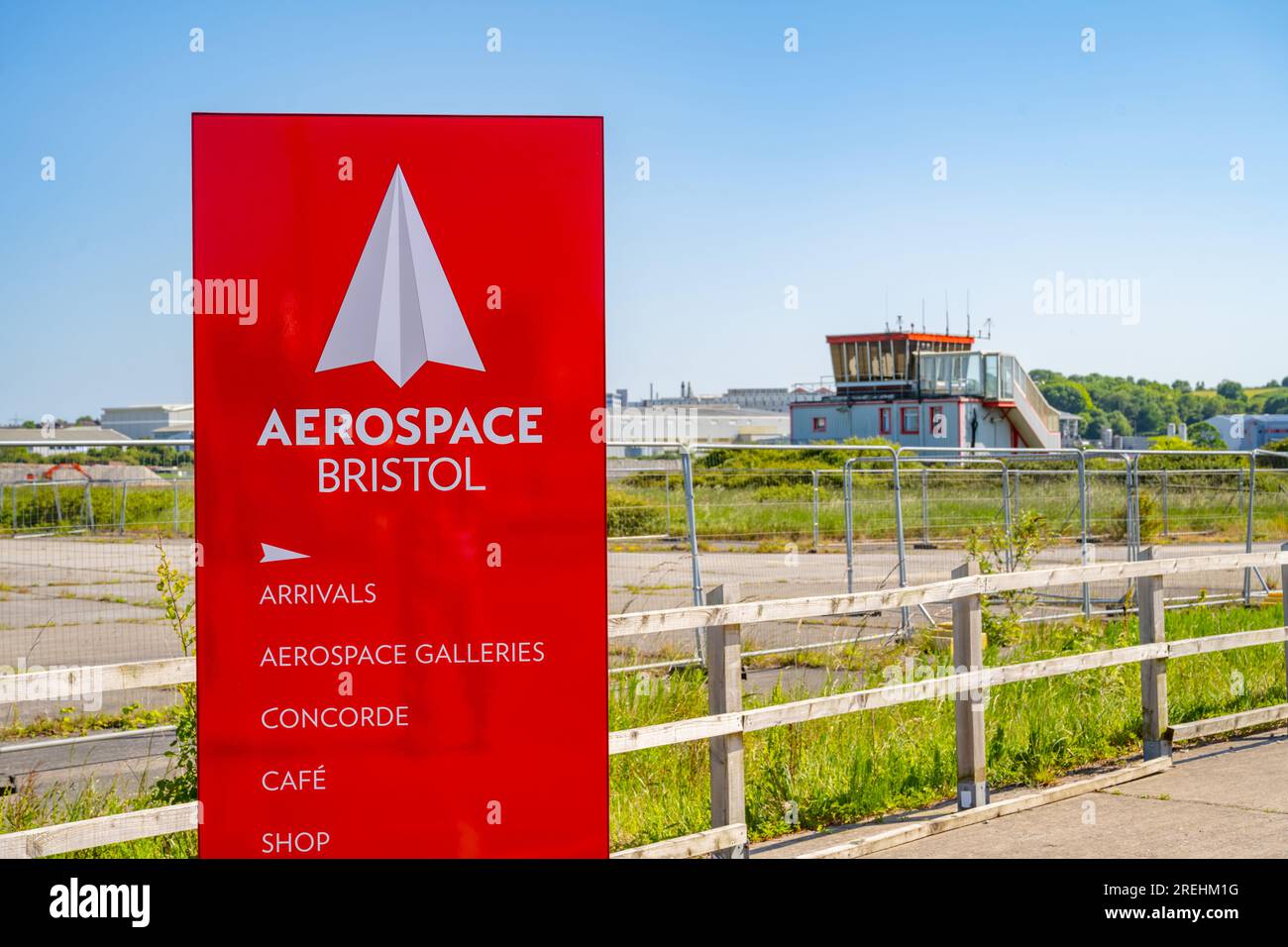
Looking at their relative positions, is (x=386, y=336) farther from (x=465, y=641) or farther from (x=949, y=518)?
(x=949, y=518)

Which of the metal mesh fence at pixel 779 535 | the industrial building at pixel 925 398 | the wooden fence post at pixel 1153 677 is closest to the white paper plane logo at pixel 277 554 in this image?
the wooden fence post at pixel 1153 677

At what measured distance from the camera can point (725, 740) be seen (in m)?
5.63

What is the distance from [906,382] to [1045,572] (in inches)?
2746

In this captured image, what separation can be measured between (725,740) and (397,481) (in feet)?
8.74

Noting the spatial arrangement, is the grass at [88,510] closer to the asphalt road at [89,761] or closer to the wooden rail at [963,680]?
the asphalt road at [89,761]

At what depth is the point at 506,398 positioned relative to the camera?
346cm

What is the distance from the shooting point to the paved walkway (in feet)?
19.9

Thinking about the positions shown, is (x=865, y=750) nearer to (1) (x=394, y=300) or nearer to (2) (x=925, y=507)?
(1) (x=394, y=300)

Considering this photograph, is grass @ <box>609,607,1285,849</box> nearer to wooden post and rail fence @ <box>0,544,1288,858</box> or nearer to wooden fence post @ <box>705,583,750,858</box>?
wooden post and rail fence @ <box>0,544,1288,858</box>

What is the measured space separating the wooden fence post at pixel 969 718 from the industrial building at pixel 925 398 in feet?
206

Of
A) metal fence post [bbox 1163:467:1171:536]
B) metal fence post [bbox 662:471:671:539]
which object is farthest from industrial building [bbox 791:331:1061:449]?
metal fence post [bbox 662:471:671:539]

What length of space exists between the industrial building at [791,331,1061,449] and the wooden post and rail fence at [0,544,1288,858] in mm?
61326

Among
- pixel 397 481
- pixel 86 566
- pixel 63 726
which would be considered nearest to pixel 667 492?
pixel 86 566
